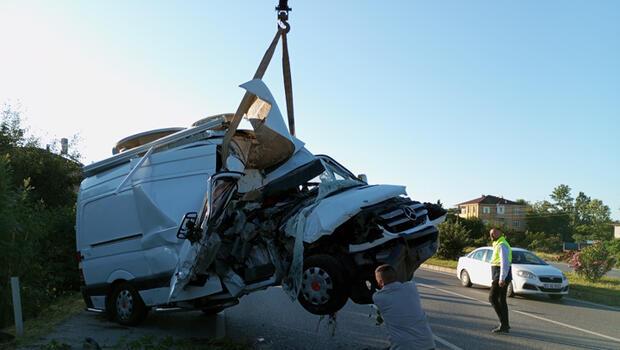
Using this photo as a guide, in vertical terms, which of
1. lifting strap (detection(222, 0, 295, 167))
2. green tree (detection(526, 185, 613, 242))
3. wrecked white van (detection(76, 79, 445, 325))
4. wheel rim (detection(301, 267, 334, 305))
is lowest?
green tree (detection(526, 185, 613, 242))

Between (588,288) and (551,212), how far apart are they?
113 meters

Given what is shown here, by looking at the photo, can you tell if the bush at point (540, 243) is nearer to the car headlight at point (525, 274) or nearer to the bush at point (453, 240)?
the bush at point (453, 240)

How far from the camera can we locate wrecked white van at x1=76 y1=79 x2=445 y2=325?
592 cm

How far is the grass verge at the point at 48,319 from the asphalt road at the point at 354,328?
230 mm

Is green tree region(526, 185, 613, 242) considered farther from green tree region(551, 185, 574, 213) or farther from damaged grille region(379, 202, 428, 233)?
damaged grille region(379, 202, 428, 233)

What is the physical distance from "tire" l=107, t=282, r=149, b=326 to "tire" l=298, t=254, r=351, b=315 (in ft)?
11.1

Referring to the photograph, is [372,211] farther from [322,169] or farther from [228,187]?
[228,187]

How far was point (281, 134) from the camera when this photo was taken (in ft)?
22.5

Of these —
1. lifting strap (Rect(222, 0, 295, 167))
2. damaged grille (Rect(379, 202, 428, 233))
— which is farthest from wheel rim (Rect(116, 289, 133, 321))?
damaged grille (Rect(379, 202, 428, 233))

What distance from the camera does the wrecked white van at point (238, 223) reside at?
19.4 feet

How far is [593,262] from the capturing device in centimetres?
2045

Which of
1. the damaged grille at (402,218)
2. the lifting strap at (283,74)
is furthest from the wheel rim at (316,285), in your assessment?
the lifting strap at (283,74)

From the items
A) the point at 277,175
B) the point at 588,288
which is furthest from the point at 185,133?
the point at 588,288

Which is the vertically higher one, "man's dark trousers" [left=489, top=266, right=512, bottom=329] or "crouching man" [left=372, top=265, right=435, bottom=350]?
"crouching man" [left=372, top=265, right=435, bottom=350]
